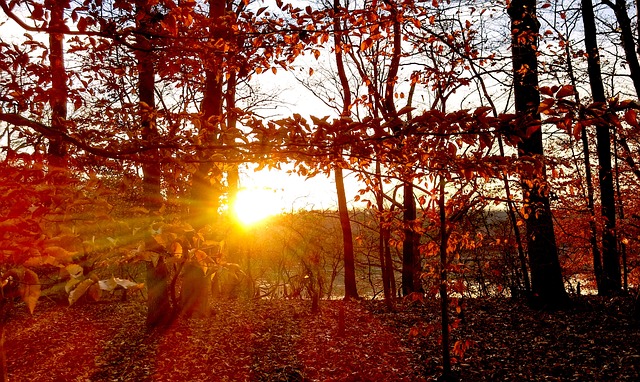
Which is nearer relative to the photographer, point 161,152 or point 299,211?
point 161,152

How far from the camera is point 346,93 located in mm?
13609

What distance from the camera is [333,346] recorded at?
289 inches

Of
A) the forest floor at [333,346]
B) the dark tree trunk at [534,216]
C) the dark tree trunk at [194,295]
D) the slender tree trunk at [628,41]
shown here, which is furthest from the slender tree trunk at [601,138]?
the dark tree trunk at [194,295]

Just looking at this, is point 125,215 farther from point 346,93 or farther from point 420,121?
point 420,121

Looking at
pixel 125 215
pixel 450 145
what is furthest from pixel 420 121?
pixel 125 215

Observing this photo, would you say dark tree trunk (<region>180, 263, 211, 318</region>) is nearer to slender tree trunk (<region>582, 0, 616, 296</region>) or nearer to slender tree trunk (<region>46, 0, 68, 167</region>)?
slender tree trunk (<region>46, 0, 68, 167</region>)

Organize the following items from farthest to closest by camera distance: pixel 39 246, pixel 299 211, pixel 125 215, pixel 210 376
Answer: pixel 299 211
pixel 125 215
pixel 210 376
pixel 39 246

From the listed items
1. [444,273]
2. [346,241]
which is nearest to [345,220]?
[346,241]

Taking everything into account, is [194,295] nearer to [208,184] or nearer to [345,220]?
[208,184]

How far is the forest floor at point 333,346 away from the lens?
19.2 feet

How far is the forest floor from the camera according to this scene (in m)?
5.86

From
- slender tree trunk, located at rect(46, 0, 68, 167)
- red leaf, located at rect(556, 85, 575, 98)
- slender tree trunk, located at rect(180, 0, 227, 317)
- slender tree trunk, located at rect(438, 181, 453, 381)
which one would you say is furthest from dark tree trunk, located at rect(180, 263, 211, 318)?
red leaf, located at rect(556, 85, 575, 98)

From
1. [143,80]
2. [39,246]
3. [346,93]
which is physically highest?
[346,93]

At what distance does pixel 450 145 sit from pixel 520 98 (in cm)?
697
